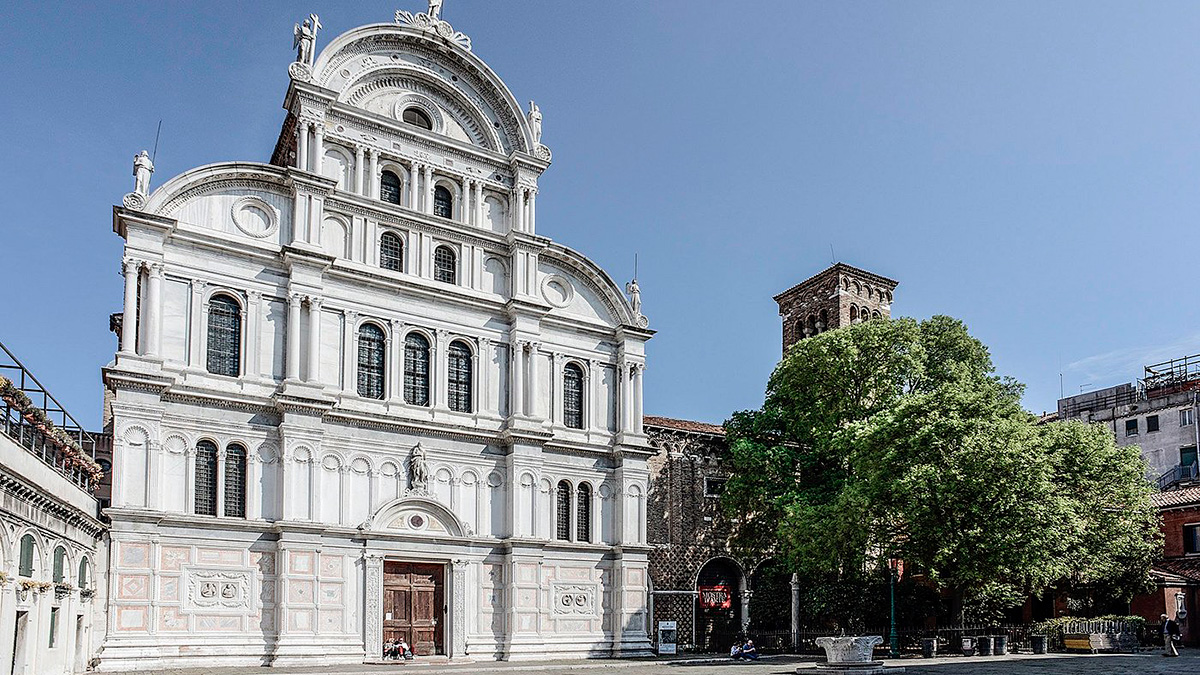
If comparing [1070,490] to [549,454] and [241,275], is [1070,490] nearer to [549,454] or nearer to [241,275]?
[549,454]

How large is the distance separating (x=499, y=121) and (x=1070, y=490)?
24460 mm

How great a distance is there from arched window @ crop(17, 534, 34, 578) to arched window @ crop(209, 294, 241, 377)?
10.5 metres

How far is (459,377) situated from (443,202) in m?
6.43

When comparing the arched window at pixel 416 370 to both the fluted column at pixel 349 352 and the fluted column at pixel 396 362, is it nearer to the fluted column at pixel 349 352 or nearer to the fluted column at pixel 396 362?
the fluted column at pixel 396 362

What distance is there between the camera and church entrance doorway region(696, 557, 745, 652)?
42438mm

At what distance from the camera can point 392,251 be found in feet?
121

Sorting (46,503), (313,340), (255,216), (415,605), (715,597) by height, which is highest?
(255,216)

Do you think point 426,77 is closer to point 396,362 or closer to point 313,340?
point 396,362

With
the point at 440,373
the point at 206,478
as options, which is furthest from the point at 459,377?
the point at 206,478

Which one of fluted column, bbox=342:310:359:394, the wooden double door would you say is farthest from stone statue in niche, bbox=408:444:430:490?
fluted column, bbox=342:310:359:394

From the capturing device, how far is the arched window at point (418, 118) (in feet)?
127

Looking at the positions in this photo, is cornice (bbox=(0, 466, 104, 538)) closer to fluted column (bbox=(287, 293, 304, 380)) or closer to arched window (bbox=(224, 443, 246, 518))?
arched window (bbox=(224, 443, 246, 518))

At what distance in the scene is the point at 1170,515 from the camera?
159 ft

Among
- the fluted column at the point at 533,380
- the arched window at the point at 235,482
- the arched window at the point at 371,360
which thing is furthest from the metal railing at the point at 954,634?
the arched window at the point at 235,482
